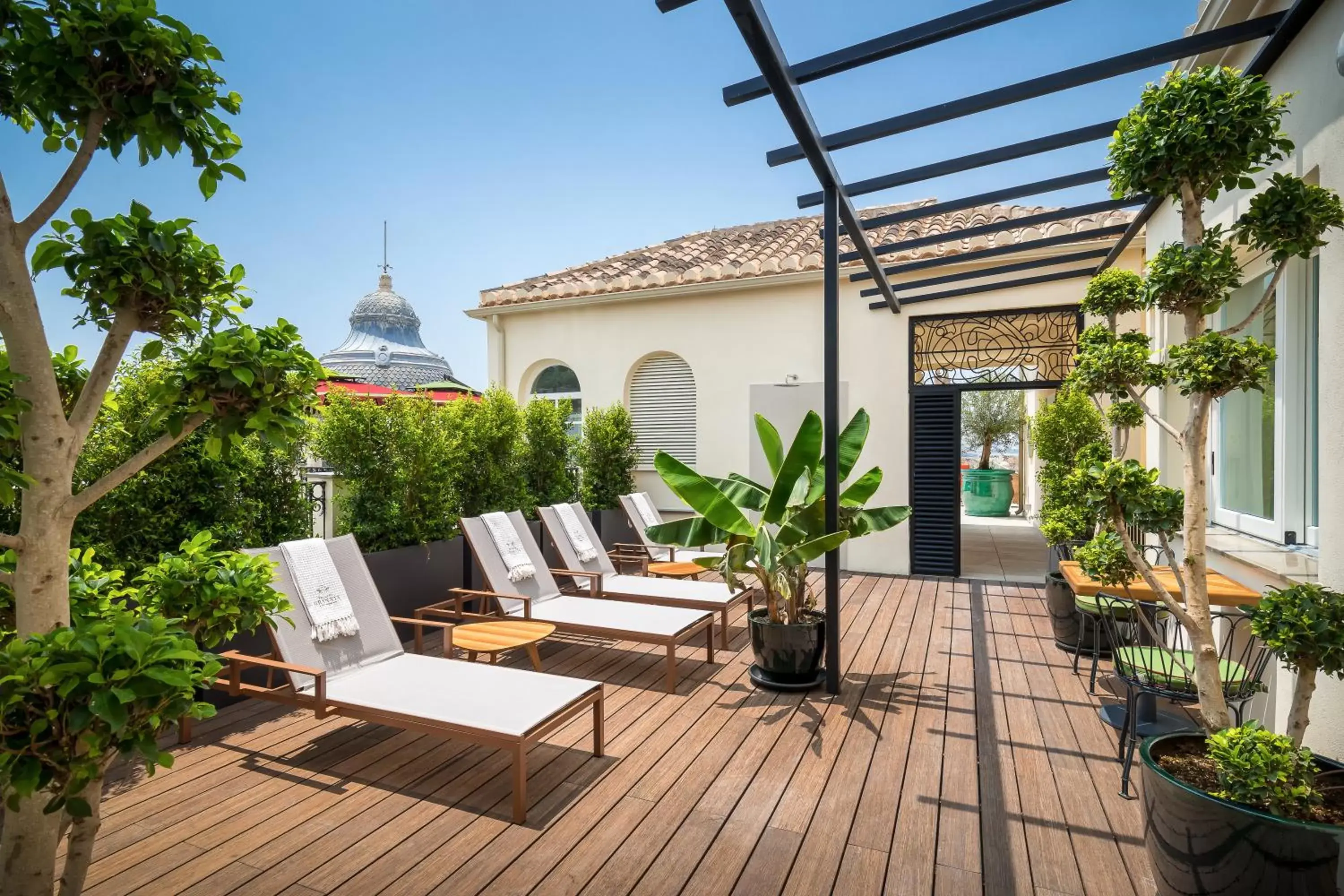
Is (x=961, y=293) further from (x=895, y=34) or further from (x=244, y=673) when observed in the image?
(x=244, y=673)

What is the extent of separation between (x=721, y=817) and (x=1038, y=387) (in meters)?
7.76

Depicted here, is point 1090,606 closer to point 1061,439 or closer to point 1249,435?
point 1249,435

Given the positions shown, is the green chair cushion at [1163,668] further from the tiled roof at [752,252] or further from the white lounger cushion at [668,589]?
the tiled roof at [752,252]

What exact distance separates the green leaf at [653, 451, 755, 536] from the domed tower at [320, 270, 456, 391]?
3111cm

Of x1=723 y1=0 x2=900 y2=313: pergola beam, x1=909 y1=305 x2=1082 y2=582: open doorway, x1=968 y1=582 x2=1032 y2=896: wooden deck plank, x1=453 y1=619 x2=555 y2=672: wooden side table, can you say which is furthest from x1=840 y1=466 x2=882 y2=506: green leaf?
x1=909 y1=305 x2=1082 y2=582: open doorway

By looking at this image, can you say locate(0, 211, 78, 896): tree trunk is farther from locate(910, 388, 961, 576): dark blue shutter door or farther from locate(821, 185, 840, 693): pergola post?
locate(910, 388, 961, 576): dark blue shutter door

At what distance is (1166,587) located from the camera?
4.16m

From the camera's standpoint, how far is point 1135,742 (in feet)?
13.4

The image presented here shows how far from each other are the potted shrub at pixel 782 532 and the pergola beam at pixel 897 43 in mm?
2323

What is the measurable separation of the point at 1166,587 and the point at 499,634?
4703 mm

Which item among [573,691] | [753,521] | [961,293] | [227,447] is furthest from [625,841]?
[961,293]

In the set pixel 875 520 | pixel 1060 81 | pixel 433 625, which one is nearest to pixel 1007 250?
pixel 1060 81

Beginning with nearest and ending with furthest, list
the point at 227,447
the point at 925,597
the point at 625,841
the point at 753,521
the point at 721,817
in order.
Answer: the point at 227,447 → the point at 625,841 → the point at 721,817 → the point at 753,521 → the point at 925,597

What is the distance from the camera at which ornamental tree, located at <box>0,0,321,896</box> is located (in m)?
1.74
